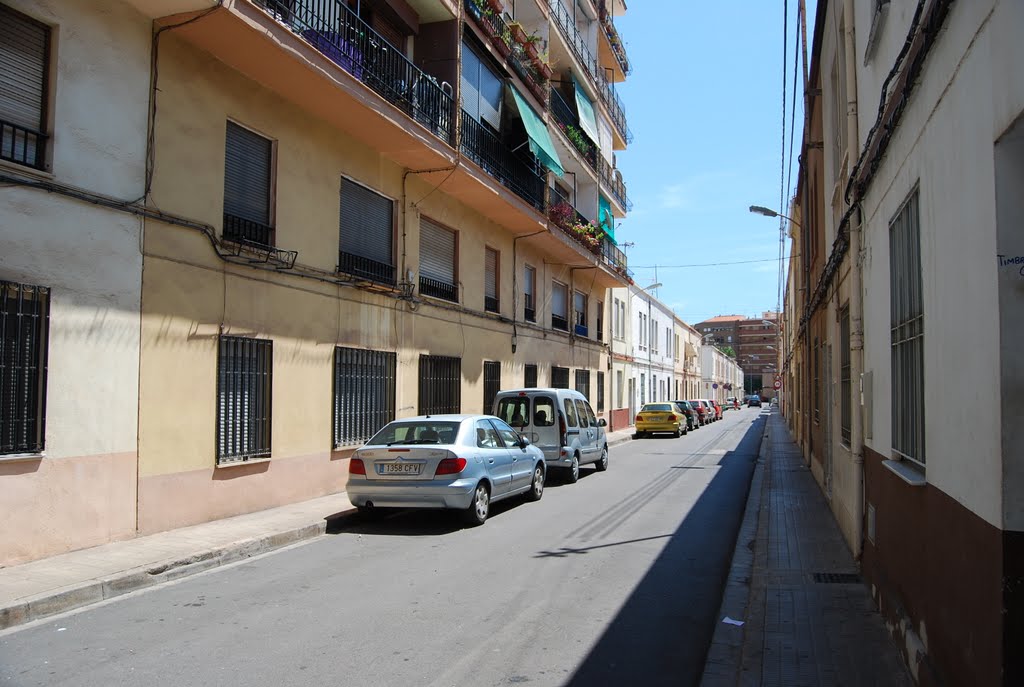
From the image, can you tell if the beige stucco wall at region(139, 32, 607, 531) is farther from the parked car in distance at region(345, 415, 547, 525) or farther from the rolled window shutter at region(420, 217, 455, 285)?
the parked car in distance at region(345, 415, 547, 525)

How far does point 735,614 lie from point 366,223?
9.99m

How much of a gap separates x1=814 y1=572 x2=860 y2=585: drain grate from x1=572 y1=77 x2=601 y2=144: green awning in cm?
1957

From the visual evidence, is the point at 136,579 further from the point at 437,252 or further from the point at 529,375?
the point at 529,375

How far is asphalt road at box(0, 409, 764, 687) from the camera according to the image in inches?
191

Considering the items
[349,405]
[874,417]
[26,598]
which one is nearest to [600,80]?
[349,405]

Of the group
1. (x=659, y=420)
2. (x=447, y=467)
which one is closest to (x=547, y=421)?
(x=447, y=467)

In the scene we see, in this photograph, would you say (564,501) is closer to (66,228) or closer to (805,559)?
(805,559)

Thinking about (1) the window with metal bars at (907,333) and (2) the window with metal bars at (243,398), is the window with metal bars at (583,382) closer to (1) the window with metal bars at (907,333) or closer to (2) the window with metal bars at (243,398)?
(2) the window with metal bars at (243,398)

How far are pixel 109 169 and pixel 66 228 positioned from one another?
3.11 feet

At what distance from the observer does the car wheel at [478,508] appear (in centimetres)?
1015

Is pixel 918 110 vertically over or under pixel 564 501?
over

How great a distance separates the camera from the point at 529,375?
894 inches

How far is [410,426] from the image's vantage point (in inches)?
423

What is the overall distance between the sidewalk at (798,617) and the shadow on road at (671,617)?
17 centimetres
